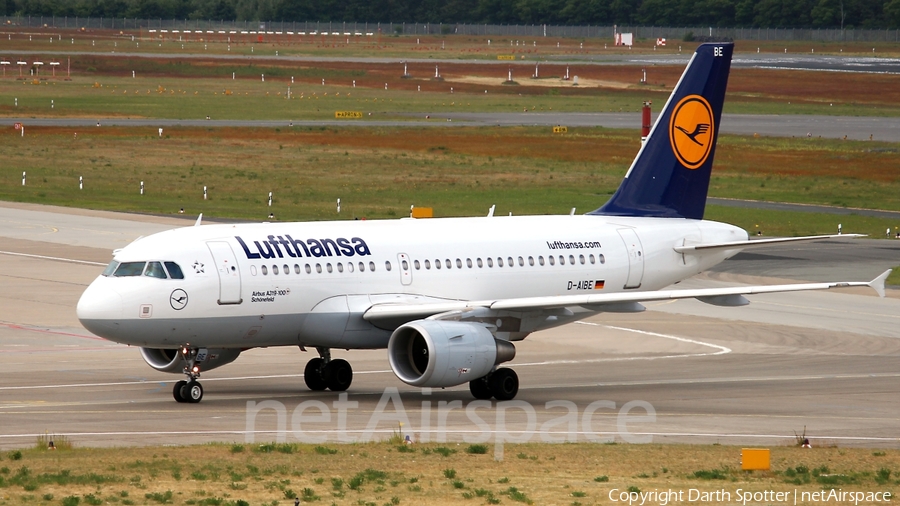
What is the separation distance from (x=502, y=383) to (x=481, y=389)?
Result: 0.67 meters

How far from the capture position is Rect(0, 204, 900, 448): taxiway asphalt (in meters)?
30.5

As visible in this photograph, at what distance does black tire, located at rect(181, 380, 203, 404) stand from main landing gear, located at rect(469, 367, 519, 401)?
675 cm

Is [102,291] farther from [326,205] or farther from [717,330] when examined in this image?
[326,205]

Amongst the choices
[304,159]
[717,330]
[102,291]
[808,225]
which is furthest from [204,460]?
[304,159]

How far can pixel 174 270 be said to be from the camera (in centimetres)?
3325

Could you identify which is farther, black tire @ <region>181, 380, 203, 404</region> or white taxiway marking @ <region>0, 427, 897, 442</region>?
black tire @ <region>181, 380, 203, 404</region>

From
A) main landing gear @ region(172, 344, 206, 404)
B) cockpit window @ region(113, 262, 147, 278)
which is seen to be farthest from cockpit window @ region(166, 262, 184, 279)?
main landing gear @ region(172, 344, 206, 404)

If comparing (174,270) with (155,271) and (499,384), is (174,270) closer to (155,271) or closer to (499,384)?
(155,271)

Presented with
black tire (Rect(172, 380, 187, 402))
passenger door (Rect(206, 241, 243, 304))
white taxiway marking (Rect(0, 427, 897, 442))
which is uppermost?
passenger door (Rect(206, 241, 243, 304))

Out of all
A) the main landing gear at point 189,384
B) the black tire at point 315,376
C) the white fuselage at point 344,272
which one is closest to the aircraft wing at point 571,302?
the white fuselage at point 344,272

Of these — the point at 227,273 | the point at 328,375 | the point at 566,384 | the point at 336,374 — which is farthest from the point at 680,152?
the point at 227,273

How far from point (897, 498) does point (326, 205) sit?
59040 millimetres

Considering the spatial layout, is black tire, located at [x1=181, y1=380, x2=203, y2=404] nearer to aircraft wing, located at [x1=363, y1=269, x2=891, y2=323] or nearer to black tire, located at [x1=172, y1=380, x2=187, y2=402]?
black tire, located at [x1=172, y1=380, x2=187, y2=402]

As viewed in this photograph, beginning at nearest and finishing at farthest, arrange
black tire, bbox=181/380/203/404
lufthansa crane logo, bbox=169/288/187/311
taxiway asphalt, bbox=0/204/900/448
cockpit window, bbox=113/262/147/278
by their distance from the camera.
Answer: taxiway asphalt, bbox=0/204/900/448 < lufthansa crane logo, bbox=169/288/187/311 < cockpit window, bbox=113/262/147/278 < black tire, bbox=181/380/203/404
